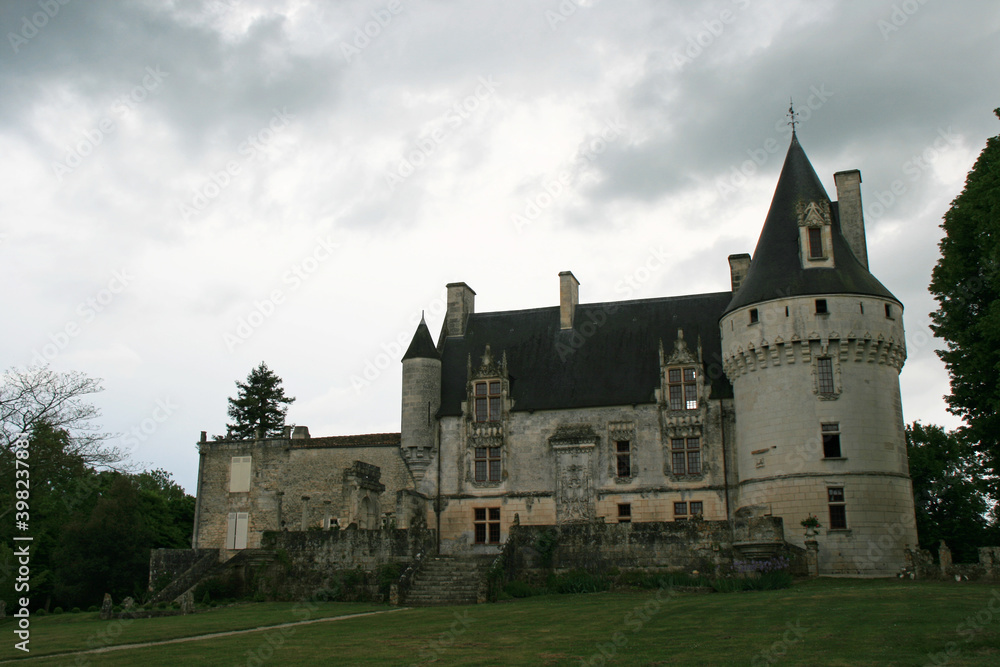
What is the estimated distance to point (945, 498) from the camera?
122ft

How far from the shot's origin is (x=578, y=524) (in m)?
24.8

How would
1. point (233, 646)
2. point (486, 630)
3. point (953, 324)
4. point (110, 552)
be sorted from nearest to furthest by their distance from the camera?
point (233, 646) → point (486, 630) → point (953, 324) → point (110, 552)

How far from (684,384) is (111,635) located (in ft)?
61.8

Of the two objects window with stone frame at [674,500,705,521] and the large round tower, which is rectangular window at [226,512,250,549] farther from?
the large round tower

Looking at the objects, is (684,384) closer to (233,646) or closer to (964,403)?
(964,403)

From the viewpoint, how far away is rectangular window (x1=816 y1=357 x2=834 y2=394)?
25.5m

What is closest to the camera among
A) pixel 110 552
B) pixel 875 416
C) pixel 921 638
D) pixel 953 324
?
pixel 921 638

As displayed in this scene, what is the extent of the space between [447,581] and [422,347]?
10.5 metres

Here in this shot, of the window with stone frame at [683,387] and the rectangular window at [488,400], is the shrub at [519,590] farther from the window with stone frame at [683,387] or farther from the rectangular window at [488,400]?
the window with stone frame at [683,387]

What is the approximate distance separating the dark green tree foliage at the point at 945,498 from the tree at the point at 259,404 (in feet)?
120

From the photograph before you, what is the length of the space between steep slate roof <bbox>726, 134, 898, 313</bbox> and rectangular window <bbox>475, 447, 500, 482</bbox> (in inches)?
371

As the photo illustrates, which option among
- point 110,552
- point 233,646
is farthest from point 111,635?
point 110,552

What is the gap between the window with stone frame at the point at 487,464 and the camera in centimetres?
3048

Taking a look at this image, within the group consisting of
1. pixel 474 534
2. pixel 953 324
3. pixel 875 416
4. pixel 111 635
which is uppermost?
pixel 953 324
